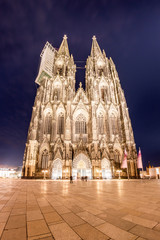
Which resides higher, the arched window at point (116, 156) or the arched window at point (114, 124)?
the arched window at point (114, 124)

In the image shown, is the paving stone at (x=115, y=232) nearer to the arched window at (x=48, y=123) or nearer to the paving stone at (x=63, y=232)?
the paving stone at (x=63, y=232)

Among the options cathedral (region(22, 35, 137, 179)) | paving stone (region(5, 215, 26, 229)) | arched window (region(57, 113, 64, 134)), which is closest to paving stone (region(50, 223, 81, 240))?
paving stone (region(5, 215, 26, 229))

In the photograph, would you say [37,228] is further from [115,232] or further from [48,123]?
[48,123]

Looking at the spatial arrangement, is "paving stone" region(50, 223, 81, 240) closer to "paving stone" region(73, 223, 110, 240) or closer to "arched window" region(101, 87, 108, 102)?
"paving stone" region(73, 223, 110, 240)

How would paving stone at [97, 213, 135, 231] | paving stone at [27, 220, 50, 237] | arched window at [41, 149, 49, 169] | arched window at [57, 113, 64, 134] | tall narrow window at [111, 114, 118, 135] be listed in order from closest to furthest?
1. paving stone at [27, 220, 50, 237]
2. paving stone at [97, 213, 135, 231]
3. arched window at [41, 149, 49, 169]
4. arched window at [57, 113, 64, 134]
5. tall narrow window at [111, 114, 118, 135]

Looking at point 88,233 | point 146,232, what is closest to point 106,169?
point 146,232

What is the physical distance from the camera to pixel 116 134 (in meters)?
28.8

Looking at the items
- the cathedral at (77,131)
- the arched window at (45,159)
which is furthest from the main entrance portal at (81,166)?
the arched window at (45,159)

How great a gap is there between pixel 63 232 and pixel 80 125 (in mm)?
27929

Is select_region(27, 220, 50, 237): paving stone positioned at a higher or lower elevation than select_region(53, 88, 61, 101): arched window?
lower

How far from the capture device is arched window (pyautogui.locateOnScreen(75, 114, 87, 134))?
29422mm

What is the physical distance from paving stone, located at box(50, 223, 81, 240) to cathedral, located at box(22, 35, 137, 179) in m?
22.9

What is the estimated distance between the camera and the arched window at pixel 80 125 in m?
29.4

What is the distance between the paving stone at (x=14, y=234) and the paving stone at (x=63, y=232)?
453 mm
